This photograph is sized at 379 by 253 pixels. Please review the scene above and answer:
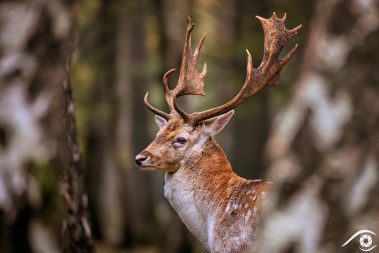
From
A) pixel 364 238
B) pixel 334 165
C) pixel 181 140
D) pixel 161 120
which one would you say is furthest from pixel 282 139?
pixel 161 120

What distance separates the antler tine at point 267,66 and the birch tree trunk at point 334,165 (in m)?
2.99

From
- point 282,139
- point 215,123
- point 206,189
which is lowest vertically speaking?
point 206,189

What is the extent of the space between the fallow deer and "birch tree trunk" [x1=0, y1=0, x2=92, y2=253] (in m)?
1.89

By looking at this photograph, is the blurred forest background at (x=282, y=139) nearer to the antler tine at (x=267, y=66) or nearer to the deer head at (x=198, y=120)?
the deer head at (x=198, y=120)

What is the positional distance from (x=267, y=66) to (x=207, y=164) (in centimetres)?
94

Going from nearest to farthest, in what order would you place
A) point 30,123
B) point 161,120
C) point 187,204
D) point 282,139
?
point 282,139 < point 30,123 < point 187,204 < point 161,120

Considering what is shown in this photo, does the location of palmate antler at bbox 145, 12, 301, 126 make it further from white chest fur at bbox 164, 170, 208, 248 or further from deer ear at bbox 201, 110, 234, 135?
white chest fur at bbox 164, 170, 208, 248

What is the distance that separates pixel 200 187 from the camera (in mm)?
7316

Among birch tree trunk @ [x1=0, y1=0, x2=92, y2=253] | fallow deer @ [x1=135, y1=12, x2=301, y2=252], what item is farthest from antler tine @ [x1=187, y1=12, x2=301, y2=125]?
birch tree trunk @ [x1=0, y1=0, x2=92, y2=253]

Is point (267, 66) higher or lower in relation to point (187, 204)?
higher

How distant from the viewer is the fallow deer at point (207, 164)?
23.0 feet

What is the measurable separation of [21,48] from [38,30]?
157 mm

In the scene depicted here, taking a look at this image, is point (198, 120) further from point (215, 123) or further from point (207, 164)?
point (207, 164)

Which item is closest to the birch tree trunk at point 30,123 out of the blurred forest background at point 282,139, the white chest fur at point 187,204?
the blurred forest background at point 282,139
